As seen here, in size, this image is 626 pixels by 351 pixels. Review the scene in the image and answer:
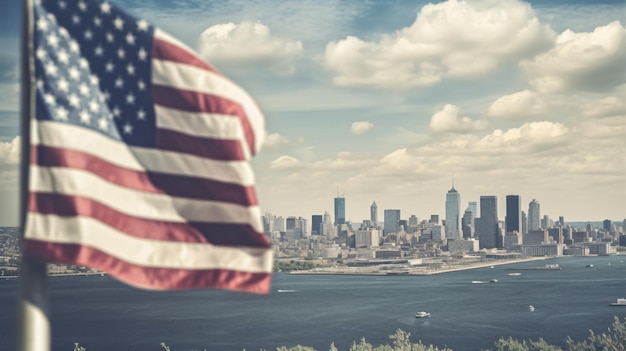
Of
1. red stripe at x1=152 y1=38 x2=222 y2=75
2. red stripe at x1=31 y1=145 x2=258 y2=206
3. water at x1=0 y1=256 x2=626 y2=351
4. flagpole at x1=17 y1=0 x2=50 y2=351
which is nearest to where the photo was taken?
flagpole at x1=17 y1=0 x2=50 y2=351

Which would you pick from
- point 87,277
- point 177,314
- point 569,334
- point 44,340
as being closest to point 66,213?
point 44,340

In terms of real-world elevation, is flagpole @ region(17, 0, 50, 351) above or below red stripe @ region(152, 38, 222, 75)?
below

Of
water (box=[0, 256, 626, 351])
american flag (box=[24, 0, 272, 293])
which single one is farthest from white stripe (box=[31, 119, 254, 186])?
water (box=[0, 256, 626, 351])

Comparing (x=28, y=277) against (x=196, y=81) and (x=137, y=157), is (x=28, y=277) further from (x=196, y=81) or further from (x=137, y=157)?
(x=196, y=81)

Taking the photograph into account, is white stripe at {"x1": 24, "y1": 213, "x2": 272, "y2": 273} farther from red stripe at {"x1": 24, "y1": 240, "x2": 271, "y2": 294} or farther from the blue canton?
the blue canton

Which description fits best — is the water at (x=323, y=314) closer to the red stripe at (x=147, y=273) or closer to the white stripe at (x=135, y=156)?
the red stripe at (x=147, y=273)

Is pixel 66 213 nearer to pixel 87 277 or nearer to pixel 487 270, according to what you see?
pixel 87 277

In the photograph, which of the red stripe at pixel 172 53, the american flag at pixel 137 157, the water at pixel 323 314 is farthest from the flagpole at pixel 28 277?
the water at pixel 323 314
